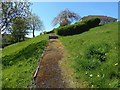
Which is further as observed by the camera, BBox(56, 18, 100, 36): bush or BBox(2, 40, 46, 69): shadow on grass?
BBox(56, 18, 100, 36): bush

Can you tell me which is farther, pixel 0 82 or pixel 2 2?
pixel 2 2

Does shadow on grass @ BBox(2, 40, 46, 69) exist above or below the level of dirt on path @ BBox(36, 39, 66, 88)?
below

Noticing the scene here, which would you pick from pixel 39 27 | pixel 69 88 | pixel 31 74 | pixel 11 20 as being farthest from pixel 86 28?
pixel 39 27

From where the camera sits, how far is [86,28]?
45.2 m

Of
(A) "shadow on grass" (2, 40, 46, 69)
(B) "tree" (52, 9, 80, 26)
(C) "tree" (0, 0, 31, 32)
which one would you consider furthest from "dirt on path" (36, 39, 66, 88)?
(B) "tree" (52, 9, 80, 26)

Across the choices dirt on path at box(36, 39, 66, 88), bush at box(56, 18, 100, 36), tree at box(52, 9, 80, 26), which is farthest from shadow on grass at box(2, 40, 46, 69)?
tree at box(52, 9, 80, 26)

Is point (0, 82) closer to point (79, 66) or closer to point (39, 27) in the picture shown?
point (79, 66)

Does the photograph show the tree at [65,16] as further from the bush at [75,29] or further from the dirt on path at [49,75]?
the dirt on path at [49,75]

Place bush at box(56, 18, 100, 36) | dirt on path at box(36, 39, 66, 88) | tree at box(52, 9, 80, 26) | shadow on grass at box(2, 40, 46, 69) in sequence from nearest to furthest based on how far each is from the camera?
dirt on path at box(36, 39, 66, 88), shadow on grass at box(2, 40, 46, 69), bush at box(56, 18, 100, 36), tree at box(52, 9, 80, 26)

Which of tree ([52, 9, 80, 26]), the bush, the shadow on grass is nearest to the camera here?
the shadow on grass

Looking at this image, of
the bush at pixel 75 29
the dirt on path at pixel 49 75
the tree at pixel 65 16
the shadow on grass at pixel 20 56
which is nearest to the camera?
the dirt on path at pixel 49 75

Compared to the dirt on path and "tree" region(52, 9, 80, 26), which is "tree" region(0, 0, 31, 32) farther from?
"tree" region(52, 9, 80, 26)

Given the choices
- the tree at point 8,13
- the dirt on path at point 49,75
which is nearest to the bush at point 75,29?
the tree at point 8,13

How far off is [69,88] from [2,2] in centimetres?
2626
